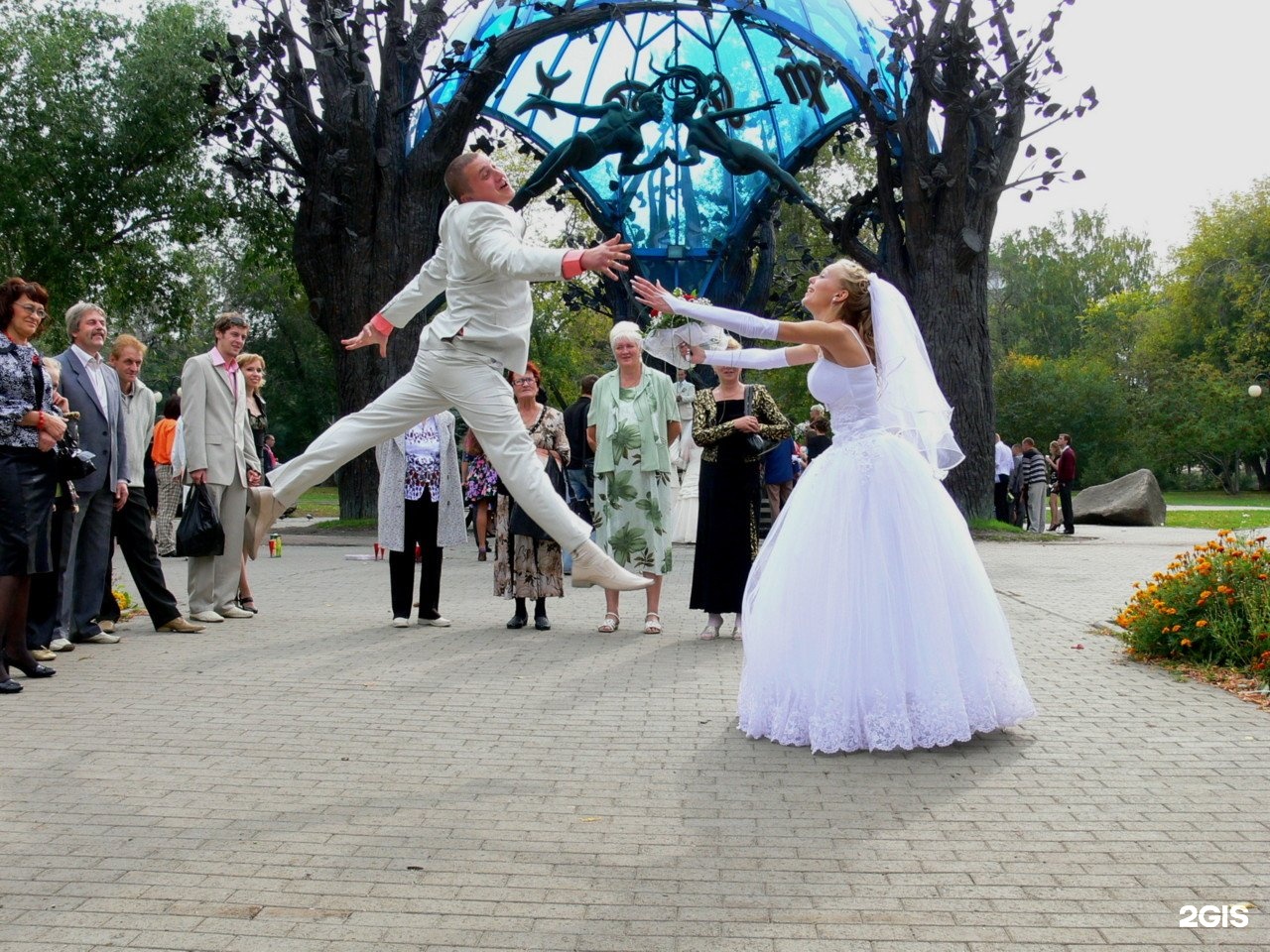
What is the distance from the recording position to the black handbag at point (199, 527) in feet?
31.9

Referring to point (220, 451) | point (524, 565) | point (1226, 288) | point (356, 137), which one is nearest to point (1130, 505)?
point (356, 137)

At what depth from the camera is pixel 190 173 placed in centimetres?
2748

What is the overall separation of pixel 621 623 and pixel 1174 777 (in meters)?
5.52

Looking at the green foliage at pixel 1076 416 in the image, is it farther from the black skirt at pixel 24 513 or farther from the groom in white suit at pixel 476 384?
the black skirt at pixel 24 513

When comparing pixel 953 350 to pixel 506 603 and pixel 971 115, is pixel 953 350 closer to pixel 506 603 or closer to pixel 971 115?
pixel 971 115

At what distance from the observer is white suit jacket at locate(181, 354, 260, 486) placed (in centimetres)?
973

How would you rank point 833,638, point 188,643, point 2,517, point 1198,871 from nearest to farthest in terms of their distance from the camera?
point 1198,871 → point 833,638 → point 2,517 → point 188,643

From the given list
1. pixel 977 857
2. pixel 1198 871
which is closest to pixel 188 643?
pixel 977 857

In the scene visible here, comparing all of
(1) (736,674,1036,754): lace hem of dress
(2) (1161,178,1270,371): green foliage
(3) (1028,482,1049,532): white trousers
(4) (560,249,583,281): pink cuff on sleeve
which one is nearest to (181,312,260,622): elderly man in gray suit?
(4) (560,249,583,281): pink cuff on sleeve

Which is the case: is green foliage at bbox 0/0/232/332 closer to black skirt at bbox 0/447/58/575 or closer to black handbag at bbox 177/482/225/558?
black handbag at bbox 177/482/225/558

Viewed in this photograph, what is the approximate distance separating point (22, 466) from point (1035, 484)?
71.4ft

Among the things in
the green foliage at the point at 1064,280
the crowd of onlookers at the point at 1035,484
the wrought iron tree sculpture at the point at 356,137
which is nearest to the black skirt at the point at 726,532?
the wrought iron tree sculpture at the point at 356,137

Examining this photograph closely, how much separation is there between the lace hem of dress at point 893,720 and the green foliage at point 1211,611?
2.59 meters

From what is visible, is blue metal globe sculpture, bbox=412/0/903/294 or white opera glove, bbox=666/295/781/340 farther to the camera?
blue metal globe sculpture, bbox=412/0/903/294
